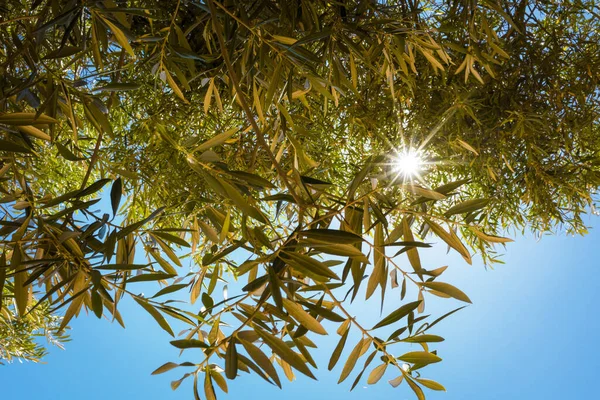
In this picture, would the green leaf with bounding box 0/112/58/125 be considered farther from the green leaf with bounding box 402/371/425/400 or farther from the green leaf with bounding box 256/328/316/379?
the green leaf with bounding box 402/371/425/400

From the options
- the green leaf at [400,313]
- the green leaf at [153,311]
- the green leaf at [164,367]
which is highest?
the green leaf at [153,311]

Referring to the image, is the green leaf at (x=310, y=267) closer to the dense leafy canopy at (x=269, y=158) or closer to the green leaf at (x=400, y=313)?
the dense leafy canopy at (x=269, y=158)

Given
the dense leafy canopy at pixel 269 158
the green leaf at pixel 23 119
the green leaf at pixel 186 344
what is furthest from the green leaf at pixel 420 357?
the green leaf at pixel 23 119

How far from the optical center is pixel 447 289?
584 mm

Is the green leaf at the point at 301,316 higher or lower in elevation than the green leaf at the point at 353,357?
higher

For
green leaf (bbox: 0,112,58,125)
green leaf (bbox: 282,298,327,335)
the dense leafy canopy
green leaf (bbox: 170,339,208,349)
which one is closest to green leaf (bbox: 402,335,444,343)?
the dense leafy canopy

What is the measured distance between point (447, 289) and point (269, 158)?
1.07 ft

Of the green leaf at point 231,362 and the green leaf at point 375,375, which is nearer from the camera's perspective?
the green leaf at point 231,362

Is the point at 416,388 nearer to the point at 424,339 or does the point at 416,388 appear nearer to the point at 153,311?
the point at 424,339

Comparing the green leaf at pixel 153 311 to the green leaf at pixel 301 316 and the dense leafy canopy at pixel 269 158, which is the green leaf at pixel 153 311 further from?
the green leaf at pixel 301 316

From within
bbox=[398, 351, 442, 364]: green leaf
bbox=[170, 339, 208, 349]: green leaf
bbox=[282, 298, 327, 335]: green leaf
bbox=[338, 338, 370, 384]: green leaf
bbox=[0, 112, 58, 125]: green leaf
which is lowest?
bbox=[398, 351, 442, 364]: green leaf

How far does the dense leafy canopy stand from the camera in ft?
1.82

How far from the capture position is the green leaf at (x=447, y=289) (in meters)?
0.57

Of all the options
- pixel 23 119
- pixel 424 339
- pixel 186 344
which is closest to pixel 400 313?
pixel 424 339
